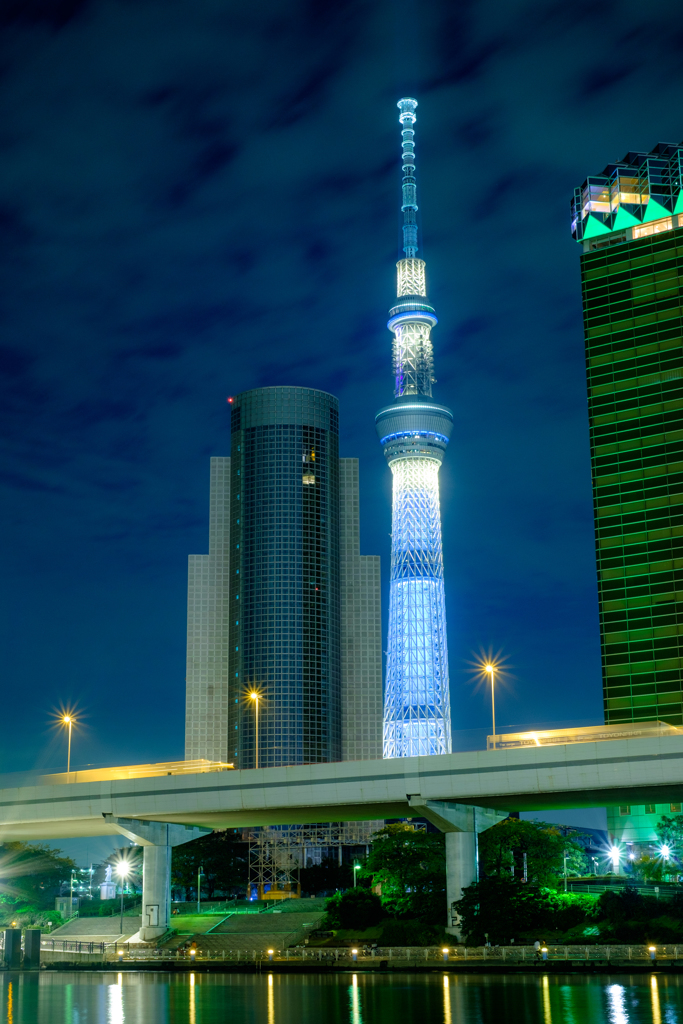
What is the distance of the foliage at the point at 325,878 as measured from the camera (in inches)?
7490

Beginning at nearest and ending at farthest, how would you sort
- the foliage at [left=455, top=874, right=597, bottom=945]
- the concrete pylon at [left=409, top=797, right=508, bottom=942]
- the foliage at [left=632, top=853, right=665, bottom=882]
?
the foliage at [left=455, top=874, right=597, bottom=945] < the concrete pylon at [left=409, top=797, right=508, bottom=942] < the foliage at [left=632, top=853, right=665, bottom=882]

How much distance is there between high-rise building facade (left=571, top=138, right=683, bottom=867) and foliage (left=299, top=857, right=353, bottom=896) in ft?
183

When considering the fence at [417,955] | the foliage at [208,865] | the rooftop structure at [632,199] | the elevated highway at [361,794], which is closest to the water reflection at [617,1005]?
the fence at [417,955]

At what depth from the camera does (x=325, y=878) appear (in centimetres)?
19088

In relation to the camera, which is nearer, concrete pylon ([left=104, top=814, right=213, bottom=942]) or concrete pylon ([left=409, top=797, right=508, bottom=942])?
concrete pylon ([left=409, top=797, right=508, bottom=942])

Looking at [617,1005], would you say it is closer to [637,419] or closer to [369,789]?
[369,789]

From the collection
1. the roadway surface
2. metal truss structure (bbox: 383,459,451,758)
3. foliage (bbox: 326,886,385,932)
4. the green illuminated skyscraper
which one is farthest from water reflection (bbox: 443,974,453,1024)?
metal truss structure (bbox: 383,459,451,758)

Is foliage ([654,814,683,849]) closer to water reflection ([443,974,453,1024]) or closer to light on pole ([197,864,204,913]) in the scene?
light on pole ([197,864,204,913])

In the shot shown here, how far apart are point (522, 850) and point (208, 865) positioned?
75.9m

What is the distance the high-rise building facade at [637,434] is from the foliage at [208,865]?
55.5 metres

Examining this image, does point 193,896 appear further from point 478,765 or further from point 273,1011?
point 273,1011

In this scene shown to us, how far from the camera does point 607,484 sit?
14925cm

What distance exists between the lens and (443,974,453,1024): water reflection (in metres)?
38.8

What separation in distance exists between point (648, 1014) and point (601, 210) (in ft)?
453
